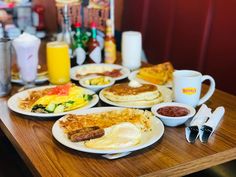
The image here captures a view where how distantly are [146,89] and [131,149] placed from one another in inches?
17.6

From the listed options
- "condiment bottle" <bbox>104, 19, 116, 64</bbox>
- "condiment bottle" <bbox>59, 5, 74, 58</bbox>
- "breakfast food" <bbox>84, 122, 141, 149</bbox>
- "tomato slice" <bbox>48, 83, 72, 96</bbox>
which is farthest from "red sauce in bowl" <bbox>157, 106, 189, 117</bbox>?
"condiment bottle" <bbox>59, 5, 74, 58</bbox>

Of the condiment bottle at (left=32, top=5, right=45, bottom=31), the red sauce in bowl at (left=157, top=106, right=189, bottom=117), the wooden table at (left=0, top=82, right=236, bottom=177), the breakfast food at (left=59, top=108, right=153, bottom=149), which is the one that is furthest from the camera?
the condiment bottle at (left=32, top=5, right=45, bottom=31)

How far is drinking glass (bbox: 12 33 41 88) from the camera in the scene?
5.21 feet

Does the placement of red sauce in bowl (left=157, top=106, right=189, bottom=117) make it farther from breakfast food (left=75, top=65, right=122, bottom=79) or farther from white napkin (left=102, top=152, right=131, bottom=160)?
breakfast food (left=75, top=65, right=122, bottom=79)

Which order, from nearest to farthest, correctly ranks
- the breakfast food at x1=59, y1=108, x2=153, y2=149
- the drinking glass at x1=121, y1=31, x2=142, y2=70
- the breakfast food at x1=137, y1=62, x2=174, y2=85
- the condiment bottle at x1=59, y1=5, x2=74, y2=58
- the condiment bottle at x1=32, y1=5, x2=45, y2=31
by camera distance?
the breakfast food at x1=59, y1=108, x2=153, y2=149 → the breakfast food at x1=137, y1=62, x2=174, y2=85 → the drinking glass at x1=121, y1=31, x2=142, y2=70 → the condiment bottle at x1=59, y1=5, x2=74, y2=58 → the condiment bottle at x1=32, y1=5, x2=45, y2=31

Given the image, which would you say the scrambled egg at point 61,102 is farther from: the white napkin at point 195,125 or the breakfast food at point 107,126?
the white napkin at point 195,125

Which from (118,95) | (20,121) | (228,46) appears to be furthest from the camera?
(228,46)

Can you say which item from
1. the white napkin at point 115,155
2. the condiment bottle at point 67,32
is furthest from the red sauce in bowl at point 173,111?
the condiment bottle at point 67,32

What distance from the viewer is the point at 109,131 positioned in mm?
1125

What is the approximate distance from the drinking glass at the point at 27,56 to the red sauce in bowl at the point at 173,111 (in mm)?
669

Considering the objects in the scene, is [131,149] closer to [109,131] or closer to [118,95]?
[109,131]

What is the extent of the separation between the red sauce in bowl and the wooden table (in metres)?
0.05

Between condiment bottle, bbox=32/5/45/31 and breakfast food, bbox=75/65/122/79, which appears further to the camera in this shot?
condiment bottle, bbox=32/5/45/31

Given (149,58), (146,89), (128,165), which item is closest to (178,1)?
(149,58)
